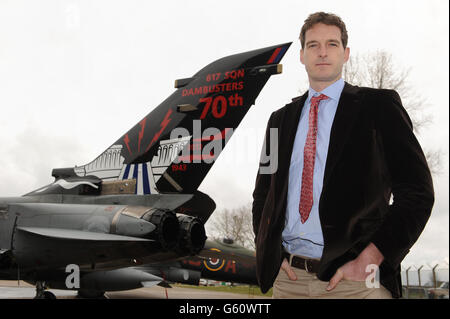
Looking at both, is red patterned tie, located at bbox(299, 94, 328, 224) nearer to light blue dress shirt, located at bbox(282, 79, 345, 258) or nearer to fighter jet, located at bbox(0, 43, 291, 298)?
light blue dress shirt, located at bbox(282, 79, 345, 258)

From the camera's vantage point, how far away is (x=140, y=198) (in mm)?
9070

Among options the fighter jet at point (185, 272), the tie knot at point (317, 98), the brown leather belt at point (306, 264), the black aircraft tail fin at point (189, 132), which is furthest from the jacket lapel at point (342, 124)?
the fighter jet at point (185, 272)

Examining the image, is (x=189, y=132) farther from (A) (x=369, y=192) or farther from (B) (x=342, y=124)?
(A) (x=369, y=192)

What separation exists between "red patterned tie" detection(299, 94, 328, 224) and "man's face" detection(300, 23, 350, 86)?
16 cm

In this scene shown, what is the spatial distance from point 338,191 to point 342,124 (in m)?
0.34

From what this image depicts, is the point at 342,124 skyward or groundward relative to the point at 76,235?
skyward

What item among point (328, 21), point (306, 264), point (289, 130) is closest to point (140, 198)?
point (289, 130)

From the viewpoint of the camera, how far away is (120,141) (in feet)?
34.0

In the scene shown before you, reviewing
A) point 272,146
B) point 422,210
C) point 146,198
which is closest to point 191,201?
point 146,198

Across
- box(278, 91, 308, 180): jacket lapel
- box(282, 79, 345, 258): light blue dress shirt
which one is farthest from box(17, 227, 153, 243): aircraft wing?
box(282, 79, 345, 258): light blue dress shirt

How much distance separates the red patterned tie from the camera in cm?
200

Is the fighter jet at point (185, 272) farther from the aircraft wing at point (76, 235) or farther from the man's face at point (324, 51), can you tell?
the man's face at point (324, 51)
